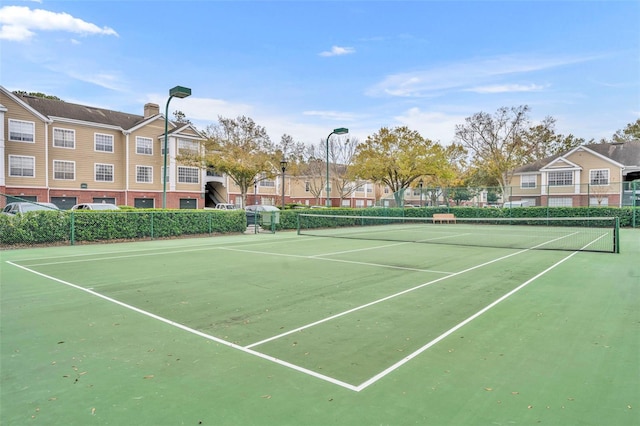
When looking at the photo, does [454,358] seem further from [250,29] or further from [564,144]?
[564,144]

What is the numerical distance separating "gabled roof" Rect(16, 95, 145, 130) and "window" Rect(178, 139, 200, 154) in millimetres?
4627

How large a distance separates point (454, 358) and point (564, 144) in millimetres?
61368

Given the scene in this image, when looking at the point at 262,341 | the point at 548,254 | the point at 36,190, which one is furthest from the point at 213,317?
the point at 36,190

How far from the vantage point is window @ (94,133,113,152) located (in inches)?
1398

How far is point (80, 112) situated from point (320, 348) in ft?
129

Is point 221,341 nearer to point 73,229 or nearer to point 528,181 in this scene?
point 73,229

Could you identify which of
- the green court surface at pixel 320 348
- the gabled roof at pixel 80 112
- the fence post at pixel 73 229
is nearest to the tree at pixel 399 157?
the gabled roof at pixel 80 112

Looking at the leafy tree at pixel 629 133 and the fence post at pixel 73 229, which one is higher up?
the leafy tree at pixel 629 133

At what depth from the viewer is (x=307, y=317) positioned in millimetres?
5578

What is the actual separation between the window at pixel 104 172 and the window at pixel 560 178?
1910 inches

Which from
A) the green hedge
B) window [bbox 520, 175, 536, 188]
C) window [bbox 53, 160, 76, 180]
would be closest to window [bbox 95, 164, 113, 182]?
window [bbox 53, 160, 76, 180]

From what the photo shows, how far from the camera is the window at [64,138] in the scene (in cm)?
3309

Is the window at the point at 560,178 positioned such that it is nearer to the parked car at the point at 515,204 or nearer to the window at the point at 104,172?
the parked car at the point at 515,204

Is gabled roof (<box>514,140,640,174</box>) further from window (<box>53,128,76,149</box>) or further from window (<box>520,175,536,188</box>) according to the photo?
window (<box>53,128,76,149</box>)
